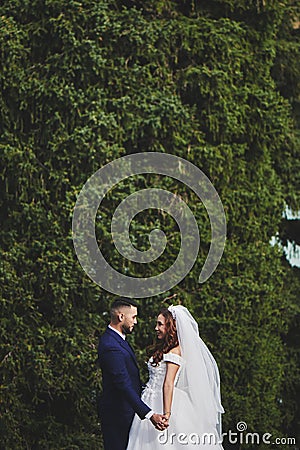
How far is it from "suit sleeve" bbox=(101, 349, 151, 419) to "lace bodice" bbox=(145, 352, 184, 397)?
336 mm

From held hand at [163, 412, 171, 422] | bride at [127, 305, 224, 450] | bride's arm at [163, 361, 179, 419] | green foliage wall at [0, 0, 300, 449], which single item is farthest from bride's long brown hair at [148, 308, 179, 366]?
green foliage wall at [0, 0, 300, 449]

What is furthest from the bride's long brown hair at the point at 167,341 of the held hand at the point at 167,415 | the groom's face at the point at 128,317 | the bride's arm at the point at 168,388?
the held hand at the point at 167,415

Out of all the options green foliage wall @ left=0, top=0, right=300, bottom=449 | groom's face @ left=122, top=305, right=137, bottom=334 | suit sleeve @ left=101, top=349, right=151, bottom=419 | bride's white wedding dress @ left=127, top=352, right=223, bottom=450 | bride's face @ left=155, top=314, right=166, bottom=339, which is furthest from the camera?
green foliage wall @ left=0, top=0, right=300, bottom=449

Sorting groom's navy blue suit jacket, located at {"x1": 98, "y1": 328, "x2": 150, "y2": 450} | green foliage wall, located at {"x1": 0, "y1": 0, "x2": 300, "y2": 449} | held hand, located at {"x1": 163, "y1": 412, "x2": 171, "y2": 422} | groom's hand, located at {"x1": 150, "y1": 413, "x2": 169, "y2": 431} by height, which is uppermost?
green foliage wall, located at {"x1": 0, "y1": 0, "x2": 300, "y2": 449}

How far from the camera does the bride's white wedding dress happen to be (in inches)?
253

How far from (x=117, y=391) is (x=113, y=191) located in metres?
3.28

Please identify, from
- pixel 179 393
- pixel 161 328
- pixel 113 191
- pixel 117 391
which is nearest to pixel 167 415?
pixel 179 393

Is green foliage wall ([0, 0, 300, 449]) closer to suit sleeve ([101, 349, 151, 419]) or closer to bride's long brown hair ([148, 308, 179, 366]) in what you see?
bride's long brown hair ([148, 308, 179, 366])

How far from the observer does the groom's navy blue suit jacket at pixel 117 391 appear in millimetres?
6285

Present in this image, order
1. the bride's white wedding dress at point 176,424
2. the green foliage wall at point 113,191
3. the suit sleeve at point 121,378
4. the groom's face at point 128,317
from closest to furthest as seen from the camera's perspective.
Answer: the suit sleeve at point 121,378 < the bride's white wedding dress at point 176,424 < the groom's face at point 128,317 < the green foliage wall at point 113,191

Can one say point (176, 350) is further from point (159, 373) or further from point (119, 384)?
point (119, 384)

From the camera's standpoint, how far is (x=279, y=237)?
37.9 feet

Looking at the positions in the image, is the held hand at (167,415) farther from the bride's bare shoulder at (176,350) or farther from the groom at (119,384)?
the bride's bare shoulder at (176,350)

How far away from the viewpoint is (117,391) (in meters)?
6.41
